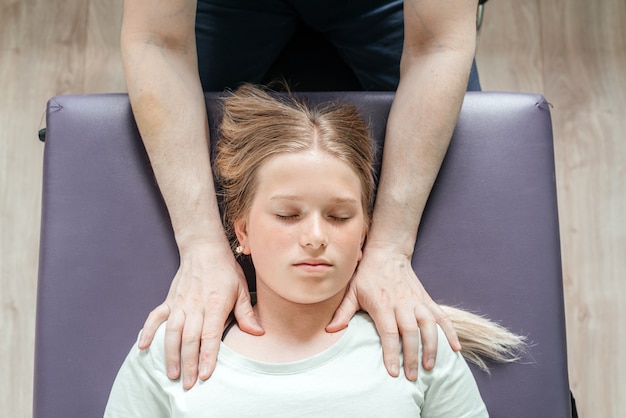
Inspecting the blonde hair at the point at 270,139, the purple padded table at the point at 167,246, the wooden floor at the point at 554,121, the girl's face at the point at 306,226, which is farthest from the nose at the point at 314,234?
the wooden floor at the point at 554,121

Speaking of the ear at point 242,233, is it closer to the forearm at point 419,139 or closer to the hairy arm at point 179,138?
the hairy arm at point 179,138

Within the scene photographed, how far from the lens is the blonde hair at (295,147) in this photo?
3.33ft

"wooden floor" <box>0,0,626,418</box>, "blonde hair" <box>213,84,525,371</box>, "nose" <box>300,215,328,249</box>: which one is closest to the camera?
"nose" <box>300,215,328,249</box>

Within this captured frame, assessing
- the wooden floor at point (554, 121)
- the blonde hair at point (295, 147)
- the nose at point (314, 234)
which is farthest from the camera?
the wooden floor at point (554, 121)

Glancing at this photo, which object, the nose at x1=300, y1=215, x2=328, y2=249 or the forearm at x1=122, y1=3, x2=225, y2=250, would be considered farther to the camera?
the forearm at x1=122, y1=3, x2=225, y2=250

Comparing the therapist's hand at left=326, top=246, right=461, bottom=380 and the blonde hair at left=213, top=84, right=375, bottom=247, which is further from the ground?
the blonde hair at left=213, top=84, right=375, bottom=247

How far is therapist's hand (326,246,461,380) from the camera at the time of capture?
1.00 meters

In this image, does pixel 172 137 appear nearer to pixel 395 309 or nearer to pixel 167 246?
pixel 167 246

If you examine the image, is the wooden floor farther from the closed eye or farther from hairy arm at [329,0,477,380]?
the closed eye

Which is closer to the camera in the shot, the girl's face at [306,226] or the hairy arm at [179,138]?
the girl's face at [306,226]

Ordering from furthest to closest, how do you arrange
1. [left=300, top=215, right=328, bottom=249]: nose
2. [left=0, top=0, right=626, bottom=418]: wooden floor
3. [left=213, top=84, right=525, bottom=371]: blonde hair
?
[left=0, top=0, right=626, bottom=418]: wooden floor, [left=213, top=84, right=525, bottom=371]: blonde hair, [left=300, top=215, right=328, bottom=249]: nose

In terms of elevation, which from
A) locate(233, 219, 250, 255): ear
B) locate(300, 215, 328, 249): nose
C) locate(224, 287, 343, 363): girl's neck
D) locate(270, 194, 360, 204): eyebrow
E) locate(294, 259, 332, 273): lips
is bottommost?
locate(224, 287, 343, 363): girl's neck

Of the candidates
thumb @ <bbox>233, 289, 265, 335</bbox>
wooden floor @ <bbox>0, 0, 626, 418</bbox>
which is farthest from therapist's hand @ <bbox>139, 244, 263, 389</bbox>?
wooden floor @ <bbox>0, 0, 626, 418</bbox>

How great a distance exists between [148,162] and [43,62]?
2.45 ft
